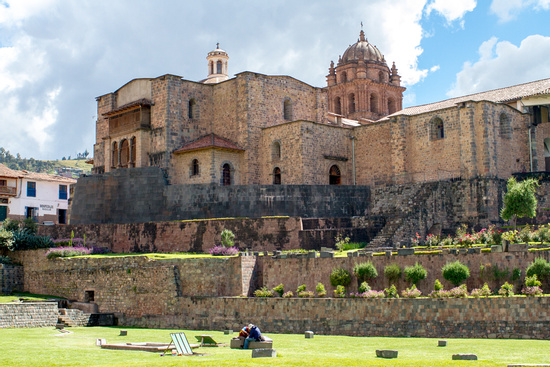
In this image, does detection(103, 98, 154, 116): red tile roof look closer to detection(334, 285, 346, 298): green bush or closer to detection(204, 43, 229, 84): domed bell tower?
detection(204, 43, 229, 84): domed bell tower

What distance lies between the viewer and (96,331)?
25.8 m

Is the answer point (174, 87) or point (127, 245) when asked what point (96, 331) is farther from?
point (174, 87)

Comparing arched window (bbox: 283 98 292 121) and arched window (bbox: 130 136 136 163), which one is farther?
arched window (bbox: 283 98 292 121)

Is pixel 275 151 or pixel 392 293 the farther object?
pixel 275 151

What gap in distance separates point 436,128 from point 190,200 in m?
15.0

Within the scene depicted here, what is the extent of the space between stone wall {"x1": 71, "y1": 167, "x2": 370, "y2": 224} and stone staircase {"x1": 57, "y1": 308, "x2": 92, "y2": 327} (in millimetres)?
9380

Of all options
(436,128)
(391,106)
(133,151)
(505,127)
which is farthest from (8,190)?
(505,127)

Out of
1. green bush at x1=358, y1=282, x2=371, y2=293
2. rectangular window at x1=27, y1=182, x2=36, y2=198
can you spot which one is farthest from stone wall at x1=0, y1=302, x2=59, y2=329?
rectangular window at x1=27, y1=182, x2=36, y2=198

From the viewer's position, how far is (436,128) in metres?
38.9

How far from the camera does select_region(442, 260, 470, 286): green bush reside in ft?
74.7

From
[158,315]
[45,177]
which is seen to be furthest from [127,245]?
[45,177]

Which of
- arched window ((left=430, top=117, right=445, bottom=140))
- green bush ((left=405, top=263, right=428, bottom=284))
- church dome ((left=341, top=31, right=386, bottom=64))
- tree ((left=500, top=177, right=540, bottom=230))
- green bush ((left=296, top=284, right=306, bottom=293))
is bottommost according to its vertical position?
green bush ((left=296, top=284, right=306, bottom=293))

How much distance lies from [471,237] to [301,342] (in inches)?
445

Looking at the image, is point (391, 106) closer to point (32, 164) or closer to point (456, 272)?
point (456, 272)
